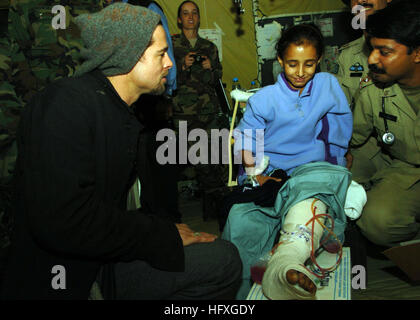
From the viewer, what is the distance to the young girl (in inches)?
65.1

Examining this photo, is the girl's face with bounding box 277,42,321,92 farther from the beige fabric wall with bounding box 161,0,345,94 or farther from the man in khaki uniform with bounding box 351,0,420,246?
the beige fabric wall with bounding box 161,0,345,94

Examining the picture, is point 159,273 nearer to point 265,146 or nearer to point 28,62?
point 265,146

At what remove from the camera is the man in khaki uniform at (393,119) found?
1958 millimetres

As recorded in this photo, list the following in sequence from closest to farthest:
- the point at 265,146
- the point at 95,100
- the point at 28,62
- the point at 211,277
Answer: the point at 95,100 → the point at 211,277 → the point at 265,146 → the point at 28,62

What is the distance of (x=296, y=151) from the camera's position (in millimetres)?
2031

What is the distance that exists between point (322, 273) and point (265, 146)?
0.81 m

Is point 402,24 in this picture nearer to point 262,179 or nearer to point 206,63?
point 262,179

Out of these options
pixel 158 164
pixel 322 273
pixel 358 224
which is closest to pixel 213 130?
pixel 158 164

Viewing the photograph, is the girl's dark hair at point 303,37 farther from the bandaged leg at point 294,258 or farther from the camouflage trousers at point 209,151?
the camouflage trousers at point 209,151

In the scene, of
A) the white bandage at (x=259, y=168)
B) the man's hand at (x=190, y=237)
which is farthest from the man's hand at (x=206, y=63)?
the man's hand at (x=190, y=237)

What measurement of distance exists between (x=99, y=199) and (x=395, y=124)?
1.86 m

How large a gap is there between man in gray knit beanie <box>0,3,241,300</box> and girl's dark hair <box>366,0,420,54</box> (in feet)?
4.35

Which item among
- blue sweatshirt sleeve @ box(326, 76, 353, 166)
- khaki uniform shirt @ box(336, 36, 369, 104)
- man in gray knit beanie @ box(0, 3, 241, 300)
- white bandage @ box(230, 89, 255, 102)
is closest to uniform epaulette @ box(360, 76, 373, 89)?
khaki uniform shirt @ box(336, 36, 369, 104)

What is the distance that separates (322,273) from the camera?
159cm
